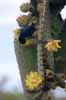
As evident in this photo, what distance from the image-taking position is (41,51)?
0.90m

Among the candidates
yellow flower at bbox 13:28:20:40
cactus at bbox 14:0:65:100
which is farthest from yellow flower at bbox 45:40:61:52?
yellow flower at bbox 13:28:20:40

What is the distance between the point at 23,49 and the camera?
95 cm

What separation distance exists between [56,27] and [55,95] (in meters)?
0.17

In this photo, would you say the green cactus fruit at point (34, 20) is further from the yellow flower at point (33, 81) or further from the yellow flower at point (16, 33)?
the yellow flower at point (33, 81)

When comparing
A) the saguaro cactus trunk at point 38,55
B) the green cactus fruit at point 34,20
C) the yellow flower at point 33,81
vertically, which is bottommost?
the yellow flower at point 33,81

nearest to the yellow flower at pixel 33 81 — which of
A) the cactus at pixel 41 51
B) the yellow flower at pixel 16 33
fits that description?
the cactus at pixel 41 51

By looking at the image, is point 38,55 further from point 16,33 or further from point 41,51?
point 16,33

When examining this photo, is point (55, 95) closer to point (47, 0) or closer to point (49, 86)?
point (49, 86)

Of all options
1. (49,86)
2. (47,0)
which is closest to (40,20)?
(47,0)

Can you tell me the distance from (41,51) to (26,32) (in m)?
0.09

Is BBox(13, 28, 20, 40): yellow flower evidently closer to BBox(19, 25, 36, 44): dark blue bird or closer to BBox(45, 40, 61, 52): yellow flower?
BBox(19, 25, 36, 44): dark blue bird

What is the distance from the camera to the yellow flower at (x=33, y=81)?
2.84ft

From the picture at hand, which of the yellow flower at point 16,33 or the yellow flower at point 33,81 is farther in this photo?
the yellow flower at point 16,33

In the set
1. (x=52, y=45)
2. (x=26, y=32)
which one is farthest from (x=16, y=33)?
(x=52, y=45)
